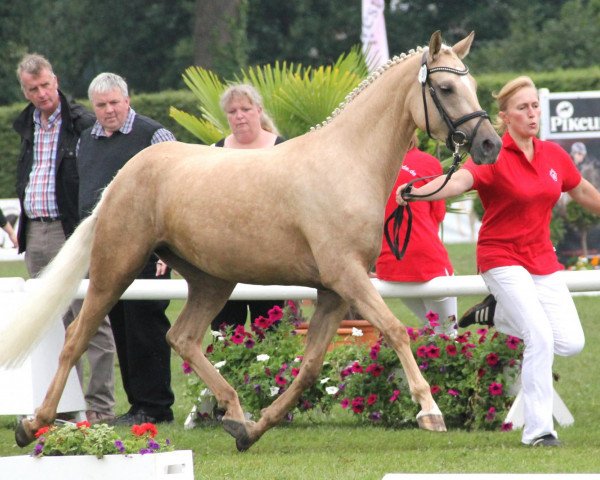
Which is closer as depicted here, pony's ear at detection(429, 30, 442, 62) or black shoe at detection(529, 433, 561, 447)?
pony's ear at detection(429, 30, 442, 62)

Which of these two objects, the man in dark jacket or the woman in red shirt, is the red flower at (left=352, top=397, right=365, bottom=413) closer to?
the woman in red shirt

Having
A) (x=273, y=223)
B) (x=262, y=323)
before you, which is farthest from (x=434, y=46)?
(x=262, y=323)

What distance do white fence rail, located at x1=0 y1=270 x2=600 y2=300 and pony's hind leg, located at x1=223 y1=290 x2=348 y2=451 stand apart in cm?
76

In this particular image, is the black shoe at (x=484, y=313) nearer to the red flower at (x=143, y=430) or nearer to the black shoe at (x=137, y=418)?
the black shoe at (x=137, y=418)

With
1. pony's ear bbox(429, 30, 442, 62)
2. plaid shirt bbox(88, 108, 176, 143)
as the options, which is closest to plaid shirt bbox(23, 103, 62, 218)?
plaid shirt bbox(88, 108, 176, 143)

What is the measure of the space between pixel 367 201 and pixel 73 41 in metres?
34.0

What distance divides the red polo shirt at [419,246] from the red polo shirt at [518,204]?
2.35 feet

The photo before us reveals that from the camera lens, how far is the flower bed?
7.77 metres

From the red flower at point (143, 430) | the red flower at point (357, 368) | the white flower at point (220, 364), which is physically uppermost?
the red flower at point (143, 430)

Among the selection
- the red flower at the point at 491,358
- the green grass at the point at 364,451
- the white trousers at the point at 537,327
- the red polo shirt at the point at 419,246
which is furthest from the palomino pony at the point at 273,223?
the red flower at the point at 491,358

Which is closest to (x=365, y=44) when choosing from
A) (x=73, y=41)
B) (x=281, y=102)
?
(x=281, y=102)

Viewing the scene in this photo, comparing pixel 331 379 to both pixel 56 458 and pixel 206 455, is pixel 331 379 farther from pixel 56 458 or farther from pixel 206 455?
pixel 56 458

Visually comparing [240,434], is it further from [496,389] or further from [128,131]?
[128,131]

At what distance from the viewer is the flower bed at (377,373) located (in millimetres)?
7766
